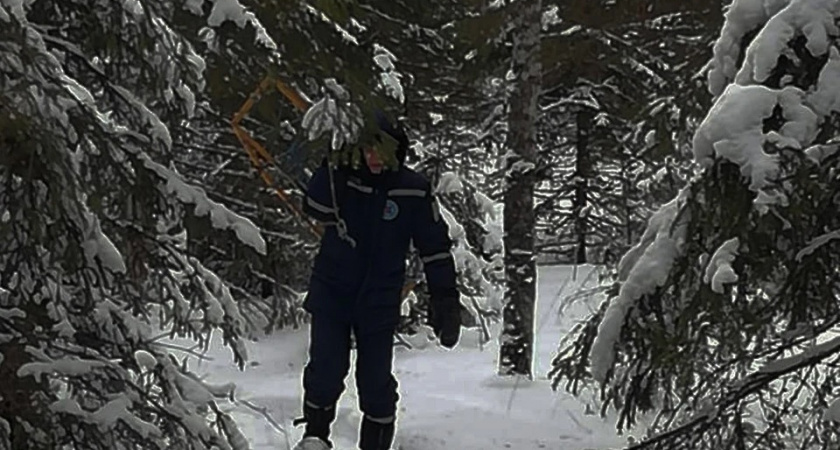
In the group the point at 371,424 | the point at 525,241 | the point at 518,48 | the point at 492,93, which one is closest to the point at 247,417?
the point at 371,424

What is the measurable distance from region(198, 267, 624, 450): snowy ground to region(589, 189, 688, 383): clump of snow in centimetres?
202

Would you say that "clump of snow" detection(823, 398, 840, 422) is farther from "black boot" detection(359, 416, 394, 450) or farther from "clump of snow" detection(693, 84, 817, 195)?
"black boot" detection(359, 416, 394, 450)

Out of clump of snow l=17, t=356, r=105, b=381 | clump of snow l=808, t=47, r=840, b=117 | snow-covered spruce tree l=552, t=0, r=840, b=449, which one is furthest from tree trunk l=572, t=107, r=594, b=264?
clump of snow l=808, t=47, r=840, b=117

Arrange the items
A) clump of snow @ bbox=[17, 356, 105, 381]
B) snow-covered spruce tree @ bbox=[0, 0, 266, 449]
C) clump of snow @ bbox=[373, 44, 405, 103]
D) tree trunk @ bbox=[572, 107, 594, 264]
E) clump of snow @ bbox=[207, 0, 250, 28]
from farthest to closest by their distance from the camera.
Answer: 1. tree trunk @ bbox=[572, 107, 594, 264]
2. clump of snow @ bbox=[373, 44, 405, 103]
3. clump of snow @ bbox=[207, 0, 250, 28]
4. clump of snow @ bbox=[17, 356, 105, 381]
5. snow-covered spruce tree @ bbox=[0, 0, 266, 449]

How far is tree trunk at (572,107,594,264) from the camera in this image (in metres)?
15.1

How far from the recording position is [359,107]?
173 inches

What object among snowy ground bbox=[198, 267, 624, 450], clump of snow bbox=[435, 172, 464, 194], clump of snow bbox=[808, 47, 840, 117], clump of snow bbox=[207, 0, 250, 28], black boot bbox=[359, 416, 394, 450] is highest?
clump of snow bbox=[207, 0, 250, 28]

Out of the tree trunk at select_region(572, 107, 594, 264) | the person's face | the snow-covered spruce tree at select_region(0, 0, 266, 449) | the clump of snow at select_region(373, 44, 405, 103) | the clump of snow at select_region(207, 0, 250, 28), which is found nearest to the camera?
the snow-covered spruce tree at select_region(0, 0, 266, 449)

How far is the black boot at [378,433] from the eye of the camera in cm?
571

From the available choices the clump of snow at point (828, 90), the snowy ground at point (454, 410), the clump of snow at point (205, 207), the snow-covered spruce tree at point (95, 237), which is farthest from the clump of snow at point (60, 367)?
the clump of snow at point (828, 90)

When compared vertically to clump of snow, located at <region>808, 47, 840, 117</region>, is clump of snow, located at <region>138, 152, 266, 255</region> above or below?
below

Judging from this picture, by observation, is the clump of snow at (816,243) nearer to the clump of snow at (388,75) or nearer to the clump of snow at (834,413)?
the clump of snow at (834,413)

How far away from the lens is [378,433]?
5.71 meters

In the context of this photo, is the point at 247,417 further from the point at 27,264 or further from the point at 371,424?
the point at 27,264
